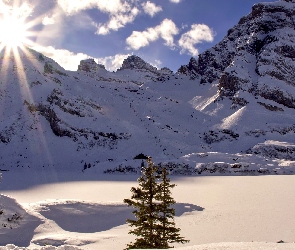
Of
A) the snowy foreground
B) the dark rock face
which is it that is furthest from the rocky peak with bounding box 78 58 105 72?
the snowy foreground

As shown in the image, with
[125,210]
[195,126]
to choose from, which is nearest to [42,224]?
[125,210]

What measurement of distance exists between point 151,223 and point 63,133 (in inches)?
2066

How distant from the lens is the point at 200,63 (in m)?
133

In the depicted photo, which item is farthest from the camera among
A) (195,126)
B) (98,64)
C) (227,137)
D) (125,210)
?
(98,64)

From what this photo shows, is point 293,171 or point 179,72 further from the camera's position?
point 179,72

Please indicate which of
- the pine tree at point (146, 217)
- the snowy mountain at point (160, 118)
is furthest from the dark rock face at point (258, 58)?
the pine tree at point (146, 217)

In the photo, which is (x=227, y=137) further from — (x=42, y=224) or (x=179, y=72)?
(x=179, y=72)

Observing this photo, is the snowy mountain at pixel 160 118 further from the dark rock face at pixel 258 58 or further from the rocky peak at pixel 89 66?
the rocky peak at pixel 89 66

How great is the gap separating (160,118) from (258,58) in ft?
140

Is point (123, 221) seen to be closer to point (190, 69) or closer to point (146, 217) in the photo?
point (146, 217)

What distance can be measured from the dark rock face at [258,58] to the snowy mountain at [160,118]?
325mm

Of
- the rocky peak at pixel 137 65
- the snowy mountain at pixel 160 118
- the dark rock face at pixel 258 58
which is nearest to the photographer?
the snowy mountain at pixel 160 118

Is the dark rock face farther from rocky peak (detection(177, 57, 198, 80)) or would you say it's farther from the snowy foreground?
the snowy foreground

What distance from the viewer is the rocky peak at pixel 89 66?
161 meters
